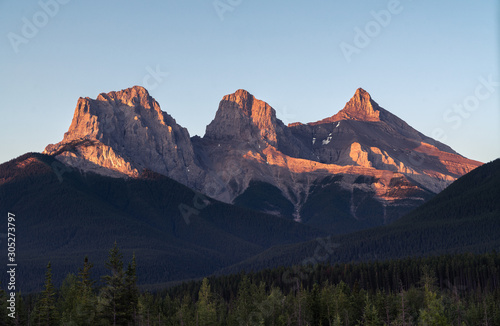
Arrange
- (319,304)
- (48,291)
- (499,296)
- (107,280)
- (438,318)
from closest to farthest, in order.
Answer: (438,318)
(107,280)
(48,291)
(319,304)
(499,296)

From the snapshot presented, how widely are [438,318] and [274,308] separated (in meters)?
46.8

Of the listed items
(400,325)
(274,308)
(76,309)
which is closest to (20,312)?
(76,309)

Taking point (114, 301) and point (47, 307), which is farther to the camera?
point (47, 307)

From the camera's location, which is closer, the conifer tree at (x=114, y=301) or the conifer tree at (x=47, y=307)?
the conifer tree at (x=114, y=301)

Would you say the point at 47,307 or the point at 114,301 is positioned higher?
the point at 47,307

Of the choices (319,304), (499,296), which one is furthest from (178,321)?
(499,296)

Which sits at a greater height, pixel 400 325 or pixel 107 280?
pixel 107 280

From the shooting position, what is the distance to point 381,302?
139m

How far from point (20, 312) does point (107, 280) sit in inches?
1135

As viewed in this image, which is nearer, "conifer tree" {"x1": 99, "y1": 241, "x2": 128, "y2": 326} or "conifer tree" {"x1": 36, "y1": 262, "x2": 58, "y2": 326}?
"conifer tree" {"x1": 99, "y1": 241, "x2": 128, "y2": 326}

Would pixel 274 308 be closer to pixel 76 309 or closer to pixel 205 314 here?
pixel 205 314

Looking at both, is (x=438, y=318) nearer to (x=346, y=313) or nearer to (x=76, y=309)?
(x=346, y=313)

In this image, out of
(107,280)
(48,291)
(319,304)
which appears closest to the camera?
(107,280)

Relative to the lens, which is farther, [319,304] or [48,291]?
[319,304]
